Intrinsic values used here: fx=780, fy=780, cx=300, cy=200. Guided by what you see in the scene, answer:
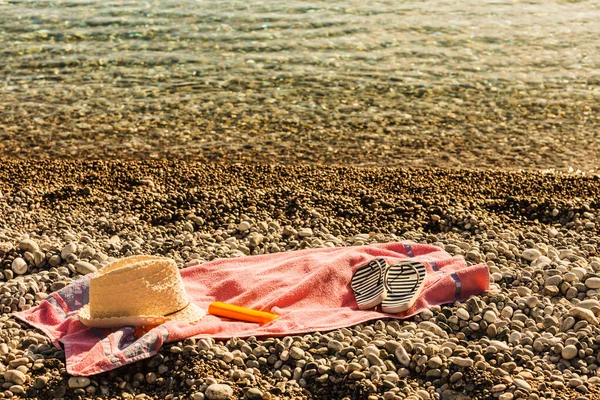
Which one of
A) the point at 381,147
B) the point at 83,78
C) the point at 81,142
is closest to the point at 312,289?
the point at 381,147

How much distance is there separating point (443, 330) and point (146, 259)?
7.78ft

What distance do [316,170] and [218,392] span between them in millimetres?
5382

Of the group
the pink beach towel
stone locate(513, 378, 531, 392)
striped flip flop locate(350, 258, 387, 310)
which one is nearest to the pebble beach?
stone locate(513, 378, 531, 392)

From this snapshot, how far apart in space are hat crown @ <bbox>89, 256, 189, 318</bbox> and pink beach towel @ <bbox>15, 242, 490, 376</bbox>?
172 mm

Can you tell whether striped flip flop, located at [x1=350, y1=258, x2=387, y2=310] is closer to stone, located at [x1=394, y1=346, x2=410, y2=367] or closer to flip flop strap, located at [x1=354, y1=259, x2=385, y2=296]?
flip flop strap, located at [x1=354, y1=259, x2=385, y2=296]

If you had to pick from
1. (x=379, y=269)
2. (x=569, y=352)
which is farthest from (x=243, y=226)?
(x=569, y=352)

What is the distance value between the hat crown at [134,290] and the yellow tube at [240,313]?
1.45 feet

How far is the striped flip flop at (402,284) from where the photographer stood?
20.4 feet

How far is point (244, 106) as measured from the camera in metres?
12.9

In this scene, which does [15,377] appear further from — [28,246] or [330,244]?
[330,244]

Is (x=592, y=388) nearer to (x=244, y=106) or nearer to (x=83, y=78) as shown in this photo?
(x=244, y=106)

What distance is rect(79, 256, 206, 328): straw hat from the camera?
19.0 ft

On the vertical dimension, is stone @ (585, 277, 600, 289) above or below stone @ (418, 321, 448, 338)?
above

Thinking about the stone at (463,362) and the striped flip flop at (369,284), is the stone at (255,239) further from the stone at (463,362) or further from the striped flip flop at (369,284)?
the stone at (463,362)
